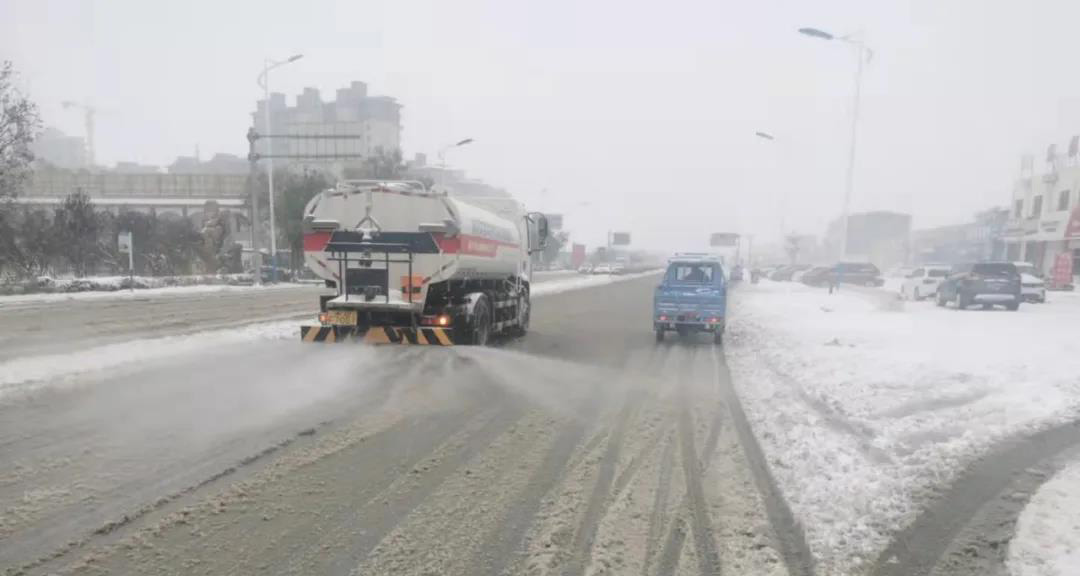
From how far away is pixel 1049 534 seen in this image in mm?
4031

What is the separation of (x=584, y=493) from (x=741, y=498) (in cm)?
118

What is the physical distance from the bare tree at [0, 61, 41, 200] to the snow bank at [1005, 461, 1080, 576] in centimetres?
3384

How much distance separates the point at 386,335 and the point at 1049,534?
8.18 metres

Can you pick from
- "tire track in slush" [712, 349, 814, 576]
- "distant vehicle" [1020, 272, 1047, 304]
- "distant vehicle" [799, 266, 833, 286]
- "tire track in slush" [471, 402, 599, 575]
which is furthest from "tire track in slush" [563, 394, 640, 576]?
"distant vehicle" [799, 266, 833, 286]

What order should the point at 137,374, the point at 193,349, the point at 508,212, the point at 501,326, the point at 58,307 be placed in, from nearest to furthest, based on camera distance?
1. the point at 137,374
2. the point at 193,349
3. the point at 501,326
4. the point at 508,212
5. the point at 58,307

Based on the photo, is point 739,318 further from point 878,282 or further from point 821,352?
point 878,282

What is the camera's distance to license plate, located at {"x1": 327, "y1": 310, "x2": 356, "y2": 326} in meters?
9.82

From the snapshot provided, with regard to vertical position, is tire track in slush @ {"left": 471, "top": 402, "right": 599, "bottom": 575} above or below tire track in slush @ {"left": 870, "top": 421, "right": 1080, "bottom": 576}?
below

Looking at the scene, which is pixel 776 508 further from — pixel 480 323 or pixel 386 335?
pixel 480 323

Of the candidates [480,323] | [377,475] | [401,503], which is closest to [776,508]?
[401,503]

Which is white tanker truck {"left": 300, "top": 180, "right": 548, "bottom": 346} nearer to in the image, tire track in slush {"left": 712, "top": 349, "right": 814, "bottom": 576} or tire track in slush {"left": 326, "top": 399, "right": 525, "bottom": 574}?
tire track in slush {"left": 326, "top": 399, "right": 525, "bottom": 574}

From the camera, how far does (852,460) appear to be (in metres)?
5.45

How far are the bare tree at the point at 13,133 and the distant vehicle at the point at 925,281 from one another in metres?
38.6

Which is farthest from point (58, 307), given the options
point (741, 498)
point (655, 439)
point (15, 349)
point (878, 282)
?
point (878, 282)
